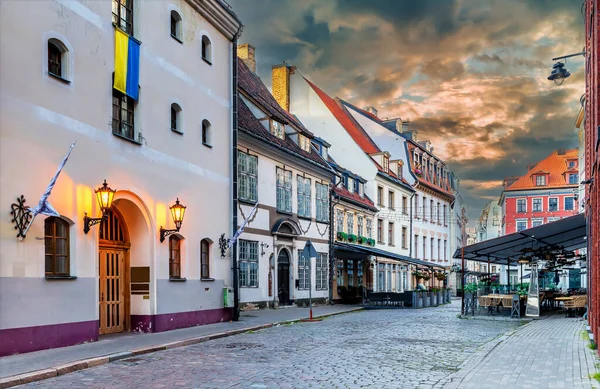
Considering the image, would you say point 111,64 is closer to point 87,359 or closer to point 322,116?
point 87,359

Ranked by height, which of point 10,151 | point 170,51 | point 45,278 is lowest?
point 45,278

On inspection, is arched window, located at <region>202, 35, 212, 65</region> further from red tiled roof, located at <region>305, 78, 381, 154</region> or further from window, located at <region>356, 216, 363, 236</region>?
red tiled roof, located at <region>305, 78, 381, 154</region>

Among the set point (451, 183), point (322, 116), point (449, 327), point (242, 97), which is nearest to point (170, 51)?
point (242, 97)

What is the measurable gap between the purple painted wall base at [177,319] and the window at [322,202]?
40.9ft

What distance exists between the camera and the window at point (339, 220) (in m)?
33.8

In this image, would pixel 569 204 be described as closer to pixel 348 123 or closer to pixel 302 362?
pixel 348 123

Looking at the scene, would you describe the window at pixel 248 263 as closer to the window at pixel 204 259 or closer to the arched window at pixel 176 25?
the window at pixel 204 259

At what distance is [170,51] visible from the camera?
17094mm

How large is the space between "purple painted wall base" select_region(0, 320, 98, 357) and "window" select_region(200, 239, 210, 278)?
5360 millimetres

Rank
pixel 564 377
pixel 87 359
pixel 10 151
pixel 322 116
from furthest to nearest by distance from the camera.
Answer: pixel 322 116 → pixel 10 151 → pixel 87 359 → pixel 564 377

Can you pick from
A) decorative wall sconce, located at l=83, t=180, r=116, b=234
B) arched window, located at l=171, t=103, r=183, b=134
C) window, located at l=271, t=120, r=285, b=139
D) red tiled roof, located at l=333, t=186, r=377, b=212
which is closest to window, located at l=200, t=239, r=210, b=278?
arched window, located at l=171, t=103, r=183, b=134

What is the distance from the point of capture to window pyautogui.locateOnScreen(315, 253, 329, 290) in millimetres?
30484

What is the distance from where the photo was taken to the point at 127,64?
1493 centimetres

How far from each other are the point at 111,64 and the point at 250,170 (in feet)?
33.9
